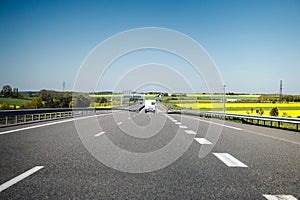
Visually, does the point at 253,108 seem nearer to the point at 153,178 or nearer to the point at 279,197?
the point at 153,178

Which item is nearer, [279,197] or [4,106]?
[279,197]

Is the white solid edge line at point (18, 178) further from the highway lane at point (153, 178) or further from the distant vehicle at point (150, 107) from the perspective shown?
the distant vehicle at point (150, 107)

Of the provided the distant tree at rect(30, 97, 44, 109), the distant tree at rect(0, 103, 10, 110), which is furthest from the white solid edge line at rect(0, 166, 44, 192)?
the distant tree at rect(30, 97, 44, 109)

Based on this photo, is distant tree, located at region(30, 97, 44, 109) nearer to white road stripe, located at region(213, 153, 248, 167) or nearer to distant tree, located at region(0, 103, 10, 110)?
distant tree, located at region(0, 103, 10, 110)

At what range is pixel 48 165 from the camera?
6730 mm

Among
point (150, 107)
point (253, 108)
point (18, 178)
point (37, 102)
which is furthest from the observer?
point (253, 108)

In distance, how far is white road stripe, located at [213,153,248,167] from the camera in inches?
276

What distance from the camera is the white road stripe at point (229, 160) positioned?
702 cm

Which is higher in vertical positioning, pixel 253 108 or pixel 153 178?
pixel 153 178

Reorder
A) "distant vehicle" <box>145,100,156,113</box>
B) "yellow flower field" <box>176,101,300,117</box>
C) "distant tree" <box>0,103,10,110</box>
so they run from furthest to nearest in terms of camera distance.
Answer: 1. "distant vehicle" <box>145,100,156,113</box>
2. "yellow flower field" <box>176,101,300,117</box>
3. "distant tree" <box>0,103,10,110</box>

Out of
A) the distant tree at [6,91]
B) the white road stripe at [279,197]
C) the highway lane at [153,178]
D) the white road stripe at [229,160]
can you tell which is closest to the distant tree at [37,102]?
the distant tree at [6,91]

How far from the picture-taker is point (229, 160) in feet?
24.7

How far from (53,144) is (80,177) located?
4.80 meters

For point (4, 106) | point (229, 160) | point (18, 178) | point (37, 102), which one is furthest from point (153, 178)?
point (37, 102)
